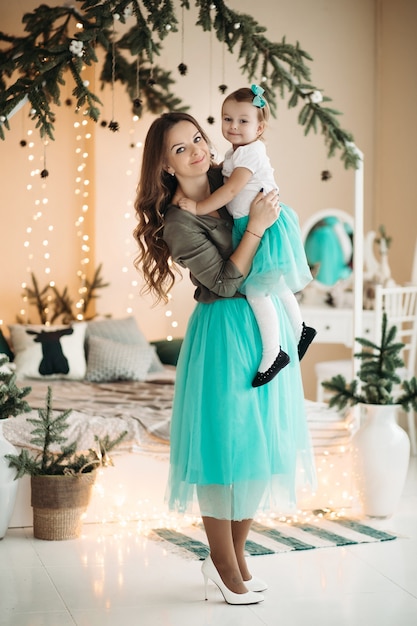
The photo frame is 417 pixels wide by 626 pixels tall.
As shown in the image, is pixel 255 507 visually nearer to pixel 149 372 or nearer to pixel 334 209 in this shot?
pixel 149 372

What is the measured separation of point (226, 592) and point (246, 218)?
1145 mm

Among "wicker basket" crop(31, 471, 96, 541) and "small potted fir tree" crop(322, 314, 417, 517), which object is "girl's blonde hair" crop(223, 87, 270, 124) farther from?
"wicker basket" crop(31, 471, 96, 541)

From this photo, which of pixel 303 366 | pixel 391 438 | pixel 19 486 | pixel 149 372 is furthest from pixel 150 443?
pixel 303 366

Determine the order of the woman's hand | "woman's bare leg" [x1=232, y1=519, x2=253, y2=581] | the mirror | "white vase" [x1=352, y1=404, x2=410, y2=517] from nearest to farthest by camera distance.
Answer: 1. the woman's hand
2. "woman's bare leg" [x1=232, y1=519, x2=253, y2=581]
3. "white vase" [x1=352, y1=404, x2=410, y2=517]
4. the mirror

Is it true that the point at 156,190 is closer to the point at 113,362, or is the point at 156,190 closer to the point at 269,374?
the point at 269,374

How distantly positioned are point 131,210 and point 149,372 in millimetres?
1083

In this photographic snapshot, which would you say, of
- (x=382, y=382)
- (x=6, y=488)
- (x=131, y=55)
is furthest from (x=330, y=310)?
(x=6, y=488)

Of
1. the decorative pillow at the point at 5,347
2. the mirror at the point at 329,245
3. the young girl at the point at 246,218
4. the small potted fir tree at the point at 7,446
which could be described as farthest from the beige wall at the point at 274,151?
the young girl at the point at 246,218

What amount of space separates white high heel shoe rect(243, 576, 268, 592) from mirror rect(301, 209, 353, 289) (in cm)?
293

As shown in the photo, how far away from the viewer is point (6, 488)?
3672mm

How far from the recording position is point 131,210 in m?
5.82

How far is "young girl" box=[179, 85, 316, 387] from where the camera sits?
114 inches

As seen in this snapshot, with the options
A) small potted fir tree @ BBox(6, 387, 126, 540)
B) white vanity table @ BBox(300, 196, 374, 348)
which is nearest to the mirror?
white vanity table @ BBox(300, 196, 374, 348)

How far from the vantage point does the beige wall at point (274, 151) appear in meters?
5.61
